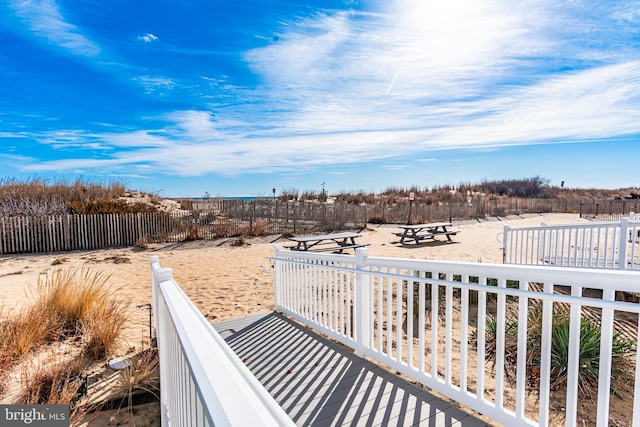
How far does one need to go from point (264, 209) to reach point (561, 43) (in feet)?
44.0

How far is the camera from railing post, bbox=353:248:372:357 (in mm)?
3312

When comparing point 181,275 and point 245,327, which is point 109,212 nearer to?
point 181,275

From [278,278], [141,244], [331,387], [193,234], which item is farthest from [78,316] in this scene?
[193,234]

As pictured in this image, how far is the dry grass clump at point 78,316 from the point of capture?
3.92 metres

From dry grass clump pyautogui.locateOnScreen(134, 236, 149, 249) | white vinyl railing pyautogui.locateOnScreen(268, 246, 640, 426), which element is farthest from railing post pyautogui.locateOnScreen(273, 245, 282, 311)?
dry grass clump pyautogui.locateOnScreen(134, 236, 149, 249)

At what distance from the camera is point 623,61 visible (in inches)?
388

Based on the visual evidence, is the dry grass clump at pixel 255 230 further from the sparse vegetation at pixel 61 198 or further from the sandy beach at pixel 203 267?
the sparse vegetation at pixel 61 198

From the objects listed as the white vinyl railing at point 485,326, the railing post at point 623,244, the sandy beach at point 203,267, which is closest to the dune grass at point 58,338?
the sandy beach at point 203,267

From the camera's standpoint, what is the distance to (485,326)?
3.55 metres

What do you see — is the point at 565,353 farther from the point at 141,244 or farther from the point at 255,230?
the point at 141,244

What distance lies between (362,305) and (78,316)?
13.1ft

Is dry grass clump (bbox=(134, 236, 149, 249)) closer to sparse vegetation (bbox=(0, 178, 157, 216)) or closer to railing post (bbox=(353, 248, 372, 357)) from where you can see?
sparse vegetation (bbox=(0, 178, 157, 216))

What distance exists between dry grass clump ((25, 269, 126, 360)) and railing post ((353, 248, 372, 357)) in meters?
3.10

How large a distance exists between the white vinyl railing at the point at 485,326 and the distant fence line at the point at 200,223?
10861 mm
